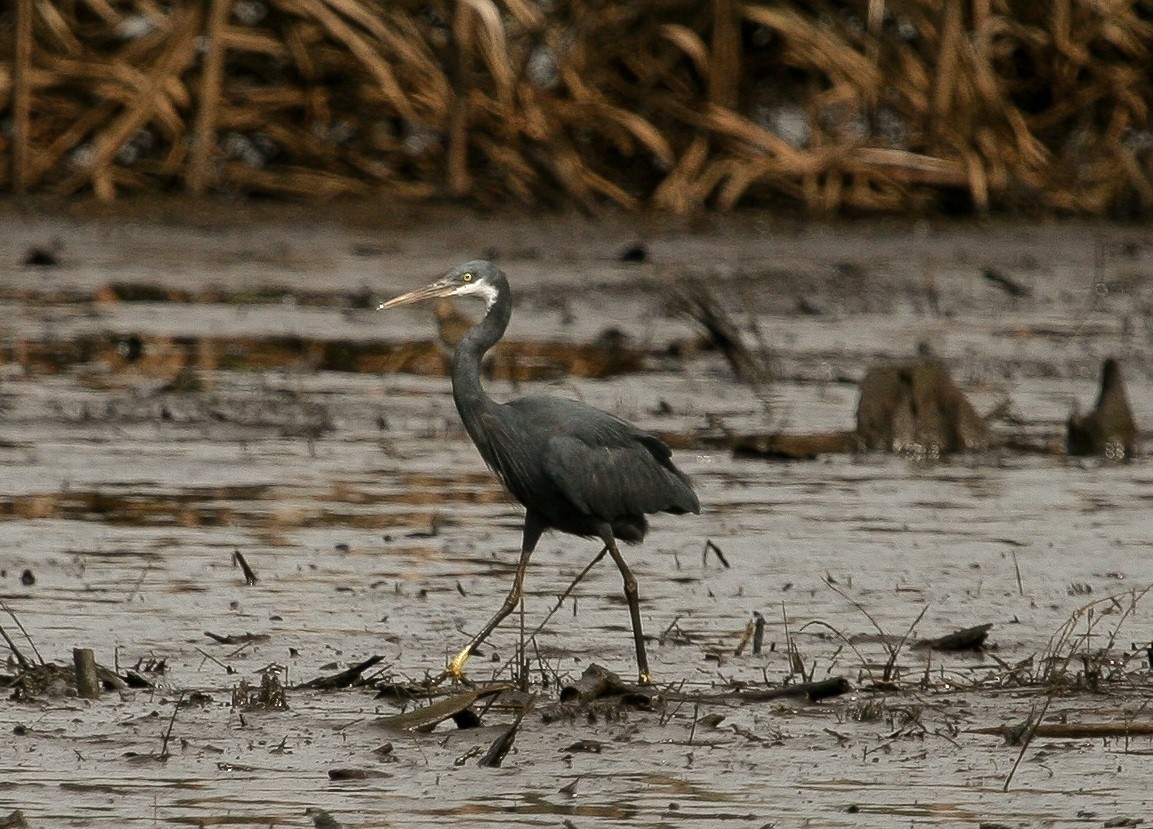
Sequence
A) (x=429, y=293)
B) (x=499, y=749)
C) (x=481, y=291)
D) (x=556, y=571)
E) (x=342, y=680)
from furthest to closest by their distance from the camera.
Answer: (x=556, y=571)
(x=429, y=293)
(x=481, y=291)
(x=342, y=680)
(x=499, y=749)

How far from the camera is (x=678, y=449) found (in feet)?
32.2

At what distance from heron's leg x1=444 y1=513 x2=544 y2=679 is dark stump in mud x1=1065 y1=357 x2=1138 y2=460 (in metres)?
3.96

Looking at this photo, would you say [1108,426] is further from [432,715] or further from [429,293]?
[432,715]

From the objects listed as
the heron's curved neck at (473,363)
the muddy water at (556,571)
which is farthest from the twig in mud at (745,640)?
the heron's curved neck at (473,363)

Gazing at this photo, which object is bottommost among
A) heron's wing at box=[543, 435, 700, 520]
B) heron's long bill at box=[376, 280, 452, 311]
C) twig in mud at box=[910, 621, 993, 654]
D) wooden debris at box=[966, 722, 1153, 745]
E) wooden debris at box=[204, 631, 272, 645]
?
wooden debris at box=[204, 631, 272, 645]

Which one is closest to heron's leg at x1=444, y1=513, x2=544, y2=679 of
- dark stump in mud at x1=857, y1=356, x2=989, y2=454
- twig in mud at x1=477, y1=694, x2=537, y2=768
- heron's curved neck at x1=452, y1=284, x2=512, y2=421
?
heron's curved neck at x1=452, y1=284, x2=512, y2=421

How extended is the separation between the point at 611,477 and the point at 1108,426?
13.4ft

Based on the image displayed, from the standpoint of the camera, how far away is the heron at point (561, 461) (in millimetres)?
6215

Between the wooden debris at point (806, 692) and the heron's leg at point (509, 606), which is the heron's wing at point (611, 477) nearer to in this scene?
the heron's leg at point (509, 606)

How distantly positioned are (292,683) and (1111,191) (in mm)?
14472

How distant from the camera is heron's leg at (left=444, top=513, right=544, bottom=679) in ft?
19.5

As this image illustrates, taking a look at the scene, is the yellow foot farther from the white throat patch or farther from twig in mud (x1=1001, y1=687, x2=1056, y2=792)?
twig in mud (x1=1001, y1=687, x2=1056, y2=792)

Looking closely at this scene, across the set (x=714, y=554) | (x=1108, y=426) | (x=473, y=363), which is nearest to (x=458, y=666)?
(x=473, y=363)

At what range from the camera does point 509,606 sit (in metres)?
6.34
